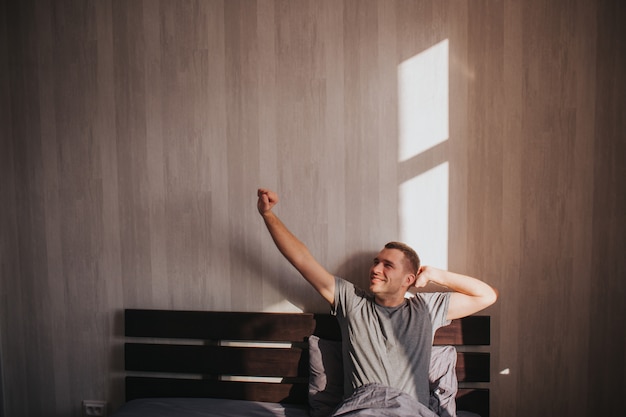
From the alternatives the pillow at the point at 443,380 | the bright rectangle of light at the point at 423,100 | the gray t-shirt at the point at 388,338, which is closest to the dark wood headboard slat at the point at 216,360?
the gray t-shirt at the point at 388,338

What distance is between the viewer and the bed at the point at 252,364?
1.60 m

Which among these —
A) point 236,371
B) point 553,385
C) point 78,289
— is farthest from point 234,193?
point 553,385

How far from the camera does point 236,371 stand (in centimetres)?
175

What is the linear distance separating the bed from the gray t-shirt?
0.43ft

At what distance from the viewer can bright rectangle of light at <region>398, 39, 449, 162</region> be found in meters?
1.66

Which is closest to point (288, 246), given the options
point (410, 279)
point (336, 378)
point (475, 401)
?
point (410, 279)

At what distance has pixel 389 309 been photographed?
1.53 metres

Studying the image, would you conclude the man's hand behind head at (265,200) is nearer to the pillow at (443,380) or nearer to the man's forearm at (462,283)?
the man's forearm at (462,283)

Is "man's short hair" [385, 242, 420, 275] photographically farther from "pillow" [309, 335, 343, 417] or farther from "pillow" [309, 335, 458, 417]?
"pillow" [309, 335, 343, 417]

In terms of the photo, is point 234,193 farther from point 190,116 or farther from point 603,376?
point 603,376

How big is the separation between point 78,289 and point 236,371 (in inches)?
39.2

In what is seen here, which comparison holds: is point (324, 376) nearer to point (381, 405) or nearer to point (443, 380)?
point (381, 405)

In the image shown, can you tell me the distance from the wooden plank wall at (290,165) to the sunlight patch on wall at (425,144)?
0.04 m

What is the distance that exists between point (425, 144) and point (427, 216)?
0.35 metres
